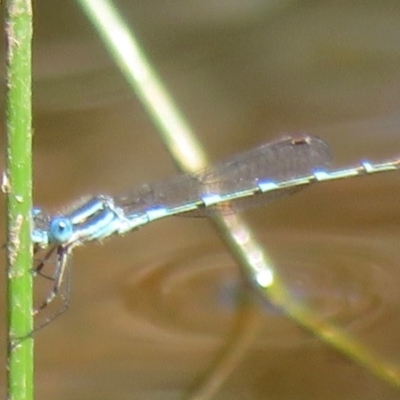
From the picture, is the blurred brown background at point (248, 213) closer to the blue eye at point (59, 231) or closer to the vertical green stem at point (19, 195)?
the blue eye at point (59, 231)

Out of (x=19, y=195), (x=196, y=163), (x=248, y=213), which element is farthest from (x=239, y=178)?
(x=19, y=195)

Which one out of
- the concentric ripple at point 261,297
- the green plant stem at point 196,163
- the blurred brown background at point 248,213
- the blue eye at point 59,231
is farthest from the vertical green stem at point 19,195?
the concentric ripple at point 261,297

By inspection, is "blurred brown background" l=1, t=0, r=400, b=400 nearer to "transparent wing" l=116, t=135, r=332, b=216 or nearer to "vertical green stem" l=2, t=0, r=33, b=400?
"transparent wing" l=116, t=135, r=332, b=216

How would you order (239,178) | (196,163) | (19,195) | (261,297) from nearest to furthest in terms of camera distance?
(19,195), (196,163), (239,178), (261,297)

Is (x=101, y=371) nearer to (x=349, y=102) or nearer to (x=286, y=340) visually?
(x=286, y=340)

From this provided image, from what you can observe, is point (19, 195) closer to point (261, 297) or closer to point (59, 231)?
point (59, 231)

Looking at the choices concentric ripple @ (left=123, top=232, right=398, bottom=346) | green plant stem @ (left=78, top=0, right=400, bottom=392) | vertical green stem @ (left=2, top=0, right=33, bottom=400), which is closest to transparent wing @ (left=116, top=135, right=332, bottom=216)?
green plant stem @ (left=78, top=0, right=400, bottom=392)
